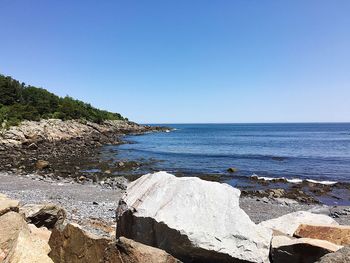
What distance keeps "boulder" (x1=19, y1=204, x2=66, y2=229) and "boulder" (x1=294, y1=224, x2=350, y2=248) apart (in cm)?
671

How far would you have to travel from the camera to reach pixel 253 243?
797 cm

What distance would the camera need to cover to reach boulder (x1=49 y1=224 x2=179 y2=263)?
6.59m

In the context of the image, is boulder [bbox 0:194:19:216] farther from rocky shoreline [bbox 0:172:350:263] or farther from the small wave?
the small wave

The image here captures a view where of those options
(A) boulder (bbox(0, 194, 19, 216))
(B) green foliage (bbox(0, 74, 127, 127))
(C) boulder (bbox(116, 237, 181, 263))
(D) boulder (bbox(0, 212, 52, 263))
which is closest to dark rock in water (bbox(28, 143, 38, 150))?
(B) green foliage (bbox(0, 74, 127, 127))

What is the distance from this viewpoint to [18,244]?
253 inches

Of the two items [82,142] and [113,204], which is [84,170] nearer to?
[113,204]

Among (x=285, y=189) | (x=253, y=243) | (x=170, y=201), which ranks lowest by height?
(x=285, y=189)

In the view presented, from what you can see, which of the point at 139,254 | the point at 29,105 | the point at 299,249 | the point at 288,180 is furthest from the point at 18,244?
Result: the point at 29,105

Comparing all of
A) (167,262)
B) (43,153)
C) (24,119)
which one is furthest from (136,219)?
(24,119)

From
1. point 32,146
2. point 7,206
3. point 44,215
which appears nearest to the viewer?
point 7,206

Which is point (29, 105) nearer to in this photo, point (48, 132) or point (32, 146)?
point (48, 132)

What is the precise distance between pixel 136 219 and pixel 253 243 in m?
2.77

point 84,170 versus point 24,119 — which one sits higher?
point 24,119

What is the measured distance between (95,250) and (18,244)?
144 centimetres
